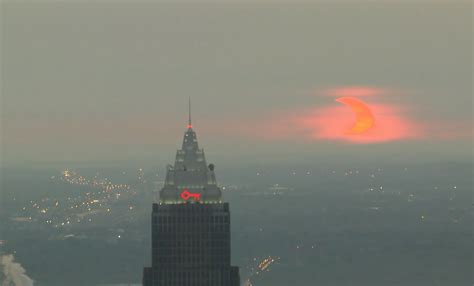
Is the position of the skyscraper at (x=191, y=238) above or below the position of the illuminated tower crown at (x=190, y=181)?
below

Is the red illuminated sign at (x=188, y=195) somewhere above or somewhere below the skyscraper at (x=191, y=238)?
above

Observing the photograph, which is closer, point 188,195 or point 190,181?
point 188,195

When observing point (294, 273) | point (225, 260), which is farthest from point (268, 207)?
point (225, 260)

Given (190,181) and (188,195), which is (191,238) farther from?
(190,181)

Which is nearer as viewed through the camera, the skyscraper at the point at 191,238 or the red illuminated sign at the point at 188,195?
the skyscraper at the point at 191,238

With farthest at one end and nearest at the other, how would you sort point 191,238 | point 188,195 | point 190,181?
point 190,181, point 188,195, point 191,238

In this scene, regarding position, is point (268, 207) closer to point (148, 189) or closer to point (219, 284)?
point (148, 189)

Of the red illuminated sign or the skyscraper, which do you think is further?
the red illuminated sign

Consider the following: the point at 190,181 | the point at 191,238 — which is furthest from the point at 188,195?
the point at 191,238
